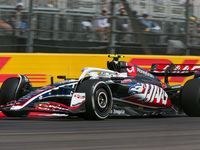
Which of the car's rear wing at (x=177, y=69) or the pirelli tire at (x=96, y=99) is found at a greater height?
the car's rear wing at (x=177, y=69)

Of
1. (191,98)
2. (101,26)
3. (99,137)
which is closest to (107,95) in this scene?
(191,98)

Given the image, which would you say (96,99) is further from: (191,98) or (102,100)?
(191,98)

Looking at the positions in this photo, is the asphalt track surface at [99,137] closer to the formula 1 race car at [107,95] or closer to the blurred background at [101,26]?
the formula 1 race car at [107,95]

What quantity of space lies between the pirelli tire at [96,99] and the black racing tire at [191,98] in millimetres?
1514

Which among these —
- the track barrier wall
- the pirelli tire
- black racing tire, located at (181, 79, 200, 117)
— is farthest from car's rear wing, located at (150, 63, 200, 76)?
the pirelli tire

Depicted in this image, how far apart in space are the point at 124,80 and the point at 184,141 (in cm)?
298

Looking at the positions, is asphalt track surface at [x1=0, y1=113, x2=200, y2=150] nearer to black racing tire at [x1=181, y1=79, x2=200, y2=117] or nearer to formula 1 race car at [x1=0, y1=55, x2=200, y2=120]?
formula 1 race car at [x1=0, y1=55, x2=200, y2=120]

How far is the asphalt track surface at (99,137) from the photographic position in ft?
12.7

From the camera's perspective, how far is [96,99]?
245 inches

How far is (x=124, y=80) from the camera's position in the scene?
283 inches

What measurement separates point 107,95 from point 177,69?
2351mm

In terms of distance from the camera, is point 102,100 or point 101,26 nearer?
point 102,100

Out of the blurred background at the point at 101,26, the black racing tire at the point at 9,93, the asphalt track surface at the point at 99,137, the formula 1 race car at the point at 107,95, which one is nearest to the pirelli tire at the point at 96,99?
the formula 1 race car at the point at 107,95

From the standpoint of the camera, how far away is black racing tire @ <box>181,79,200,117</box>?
282 inches
